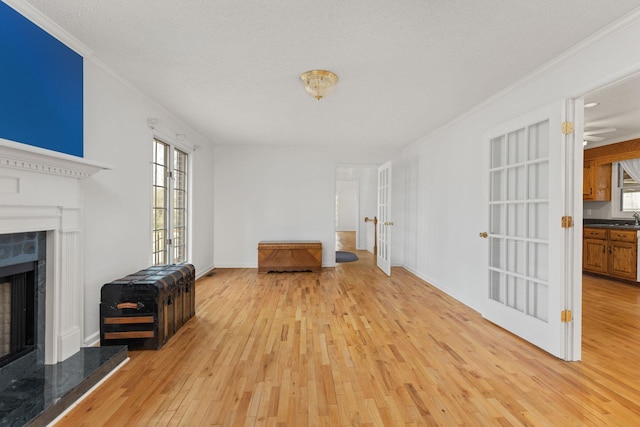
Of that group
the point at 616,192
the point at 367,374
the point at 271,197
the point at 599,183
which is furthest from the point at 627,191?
the point at 271,197

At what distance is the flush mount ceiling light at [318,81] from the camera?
2674 millimetres

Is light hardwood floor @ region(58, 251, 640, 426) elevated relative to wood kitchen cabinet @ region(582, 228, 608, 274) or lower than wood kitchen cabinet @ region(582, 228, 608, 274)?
lower

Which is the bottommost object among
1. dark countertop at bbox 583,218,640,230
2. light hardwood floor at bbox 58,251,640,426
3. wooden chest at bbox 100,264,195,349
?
light hardwood floor at bbox 58,251,640,426

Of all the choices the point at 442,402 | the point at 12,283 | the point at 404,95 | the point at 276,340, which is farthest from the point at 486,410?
the point at 12,283

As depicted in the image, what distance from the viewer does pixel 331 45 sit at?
2246mm

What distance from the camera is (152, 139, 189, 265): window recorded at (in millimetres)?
3832

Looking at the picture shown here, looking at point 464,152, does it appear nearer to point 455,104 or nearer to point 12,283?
point 455,104

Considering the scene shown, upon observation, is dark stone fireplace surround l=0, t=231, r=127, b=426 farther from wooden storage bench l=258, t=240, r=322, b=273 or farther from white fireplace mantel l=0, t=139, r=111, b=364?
wooden storage bench l=258, t=240, r=322, b=273

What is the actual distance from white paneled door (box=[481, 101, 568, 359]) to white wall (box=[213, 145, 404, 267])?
306 cm

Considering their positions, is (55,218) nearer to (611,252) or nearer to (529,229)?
(529,229)

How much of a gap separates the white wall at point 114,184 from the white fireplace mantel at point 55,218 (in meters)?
0.25

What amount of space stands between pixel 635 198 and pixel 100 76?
844 centimetres

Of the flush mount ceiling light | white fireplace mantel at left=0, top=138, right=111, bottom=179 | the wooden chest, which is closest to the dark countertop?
the flush mount ceiling light

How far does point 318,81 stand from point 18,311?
292 centimetres
